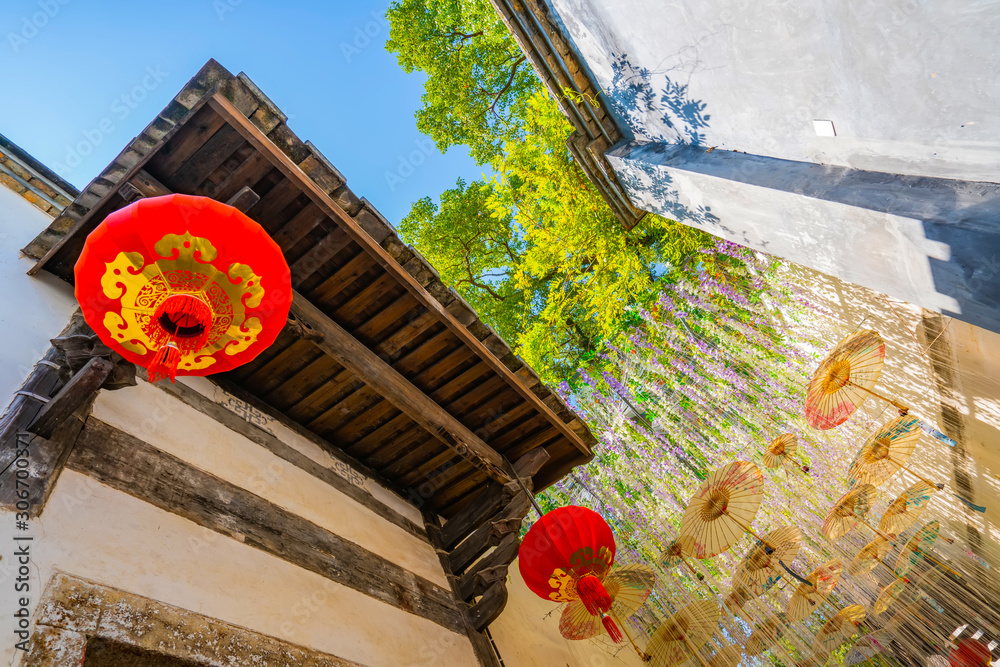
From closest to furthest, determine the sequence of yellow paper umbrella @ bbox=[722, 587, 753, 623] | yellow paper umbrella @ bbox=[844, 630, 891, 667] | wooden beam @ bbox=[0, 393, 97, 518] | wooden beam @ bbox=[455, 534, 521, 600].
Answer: wooden beam @ bbox=[0, 393, 97, 518], wooden beam @ bbox=[455, 534, 521, 600], yellow paper umbrella @ bbox=[844, 630, 891, 667], yellow paper umbrella @ bbox=[722, 587, 753, 623]

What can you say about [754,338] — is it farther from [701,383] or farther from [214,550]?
[214,550]

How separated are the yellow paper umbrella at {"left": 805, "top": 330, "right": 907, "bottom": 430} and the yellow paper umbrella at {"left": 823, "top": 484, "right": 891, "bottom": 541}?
90 cm

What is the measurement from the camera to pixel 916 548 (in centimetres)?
603

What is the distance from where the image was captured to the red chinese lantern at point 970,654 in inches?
191

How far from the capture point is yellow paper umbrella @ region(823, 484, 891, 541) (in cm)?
598

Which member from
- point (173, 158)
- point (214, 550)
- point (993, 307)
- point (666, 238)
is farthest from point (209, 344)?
point (666, 238)

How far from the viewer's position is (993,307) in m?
2.99

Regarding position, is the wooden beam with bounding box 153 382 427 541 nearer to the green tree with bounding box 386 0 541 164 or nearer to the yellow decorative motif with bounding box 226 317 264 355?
the yellow decorative motif with bounding box 226 317 264 355

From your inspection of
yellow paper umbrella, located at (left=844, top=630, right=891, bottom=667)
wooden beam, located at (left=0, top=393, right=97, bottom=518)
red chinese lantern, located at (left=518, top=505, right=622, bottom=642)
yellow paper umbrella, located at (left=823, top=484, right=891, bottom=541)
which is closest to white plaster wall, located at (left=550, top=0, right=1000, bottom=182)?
red chinese lantern, located at (left=518, top=505, right=622, bottom=642)

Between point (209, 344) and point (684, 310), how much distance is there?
8.27 meters

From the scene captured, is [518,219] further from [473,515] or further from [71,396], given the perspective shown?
[71,396]

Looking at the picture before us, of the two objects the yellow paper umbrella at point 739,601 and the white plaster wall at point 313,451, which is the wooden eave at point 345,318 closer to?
the white plaster wall at point 313,451

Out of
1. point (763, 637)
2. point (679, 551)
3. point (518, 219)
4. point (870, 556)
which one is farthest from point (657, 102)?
point (763, 637)

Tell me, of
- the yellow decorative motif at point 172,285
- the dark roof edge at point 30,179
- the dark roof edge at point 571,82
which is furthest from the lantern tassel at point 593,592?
the dark roof edge at point 571,82
